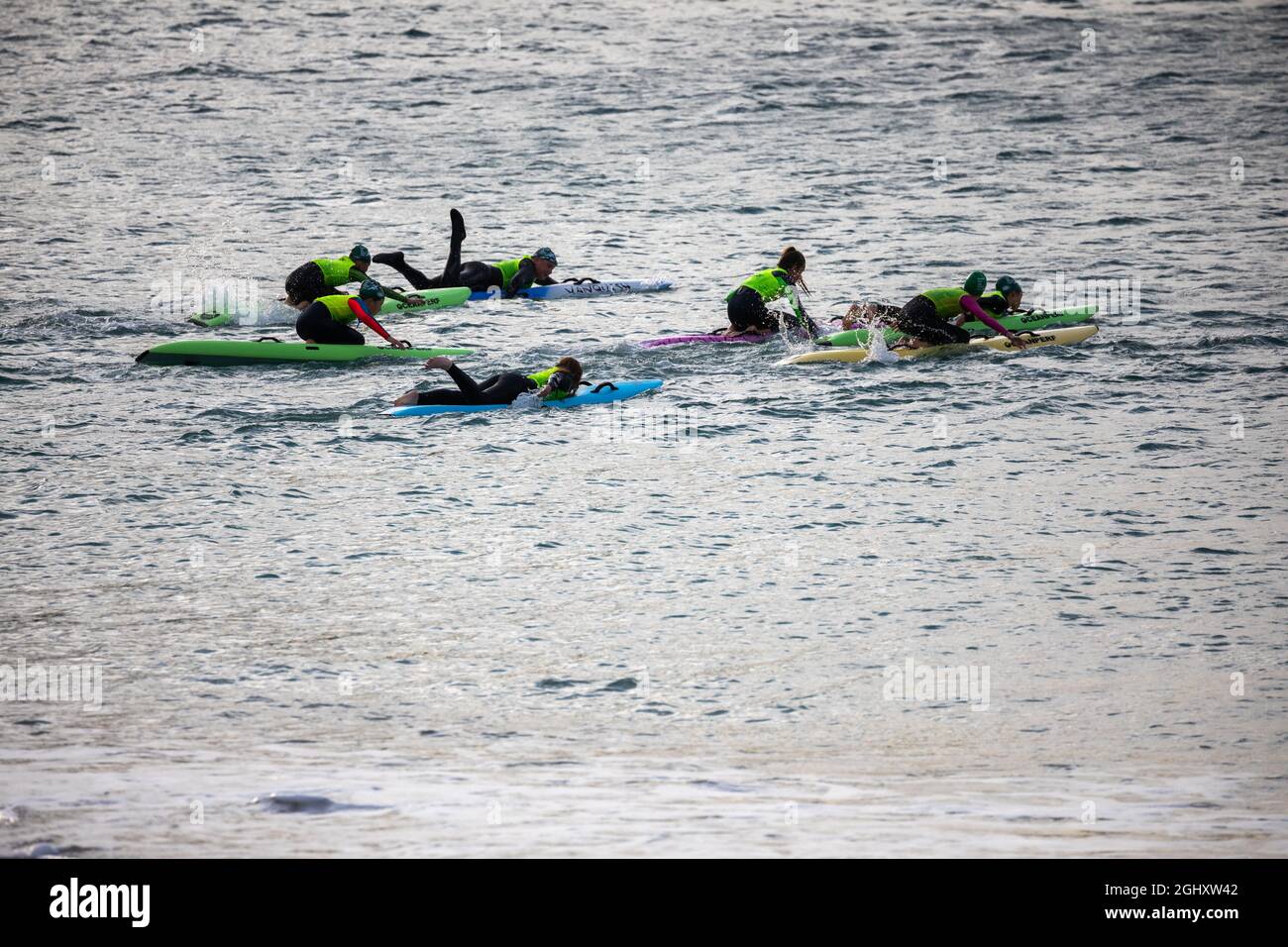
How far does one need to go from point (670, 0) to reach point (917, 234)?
20.6 meters

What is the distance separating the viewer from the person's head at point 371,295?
64.1ft

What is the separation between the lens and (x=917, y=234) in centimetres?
2819

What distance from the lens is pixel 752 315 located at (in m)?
20.4

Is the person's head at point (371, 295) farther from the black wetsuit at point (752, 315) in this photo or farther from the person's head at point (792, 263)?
the person's head at point (792, 263)

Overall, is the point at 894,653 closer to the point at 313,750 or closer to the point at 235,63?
the point at 313,750

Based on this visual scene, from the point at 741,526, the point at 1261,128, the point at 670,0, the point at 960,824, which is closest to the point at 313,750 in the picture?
the point at 960,824

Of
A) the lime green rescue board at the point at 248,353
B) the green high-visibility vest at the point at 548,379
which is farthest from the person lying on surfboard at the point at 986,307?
the lime green rescue board at the point at 248,353

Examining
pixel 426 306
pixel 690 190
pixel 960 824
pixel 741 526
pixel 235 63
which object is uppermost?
pixel 235 63

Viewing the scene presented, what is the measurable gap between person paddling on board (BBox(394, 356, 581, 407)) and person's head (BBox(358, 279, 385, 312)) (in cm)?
188

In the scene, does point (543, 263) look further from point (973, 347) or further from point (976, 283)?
point (976, 283)

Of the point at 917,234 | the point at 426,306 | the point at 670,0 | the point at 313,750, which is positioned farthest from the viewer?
the point at 670,0

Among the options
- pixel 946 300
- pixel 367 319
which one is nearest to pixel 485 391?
pixel 367 319

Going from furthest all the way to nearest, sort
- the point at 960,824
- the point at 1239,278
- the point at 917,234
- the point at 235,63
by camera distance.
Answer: the point at 235,63 → the point at 917,234 → the point at 1239,278 → the point at 960,824

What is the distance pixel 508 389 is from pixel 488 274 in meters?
6.28
